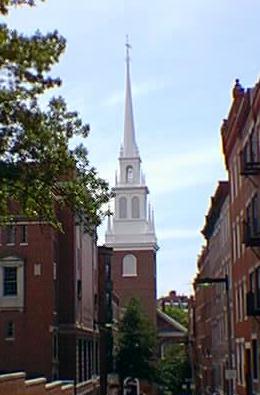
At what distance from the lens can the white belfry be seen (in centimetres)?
12044

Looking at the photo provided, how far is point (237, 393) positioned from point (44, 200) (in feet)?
112

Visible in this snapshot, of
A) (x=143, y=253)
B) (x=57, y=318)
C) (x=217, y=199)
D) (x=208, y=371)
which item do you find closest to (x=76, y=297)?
(x=57, y=318)

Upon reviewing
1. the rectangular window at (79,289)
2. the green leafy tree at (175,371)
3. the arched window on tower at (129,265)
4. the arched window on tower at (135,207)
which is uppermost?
the arched window on tower at (135,207)

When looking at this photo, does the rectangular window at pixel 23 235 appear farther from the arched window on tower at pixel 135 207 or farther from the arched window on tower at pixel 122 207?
the arched window on tower at pixel 135 207

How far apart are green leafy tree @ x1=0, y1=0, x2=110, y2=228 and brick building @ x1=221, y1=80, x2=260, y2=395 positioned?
1907cm

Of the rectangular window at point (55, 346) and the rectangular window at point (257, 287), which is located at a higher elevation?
the rectangular window at point (257, 287)

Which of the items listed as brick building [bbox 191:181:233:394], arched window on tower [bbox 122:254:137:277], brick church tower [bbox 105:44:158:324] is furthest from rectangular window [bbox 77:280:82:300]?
arched window on tower [bbox 122:254:137:277]

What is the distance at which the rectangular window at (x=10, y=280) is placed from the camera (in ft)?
203

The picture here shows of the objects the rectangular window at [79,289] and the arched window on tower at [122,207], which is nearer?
the rectangular window at [79,289]

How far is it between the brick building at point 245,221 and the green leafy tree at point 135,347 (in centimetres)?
3863

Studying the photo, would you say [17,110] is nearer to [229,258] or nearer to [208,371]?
[229,258]

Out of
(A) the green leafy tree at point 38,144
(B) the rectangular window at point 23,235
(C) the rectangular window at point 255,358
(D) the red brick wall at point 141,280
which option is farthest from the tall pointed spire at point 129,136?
(A) the green leafy tree at point 38,144

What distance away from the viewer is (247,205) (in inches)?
1753

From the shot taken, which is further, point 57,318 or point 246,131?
point 57,318
